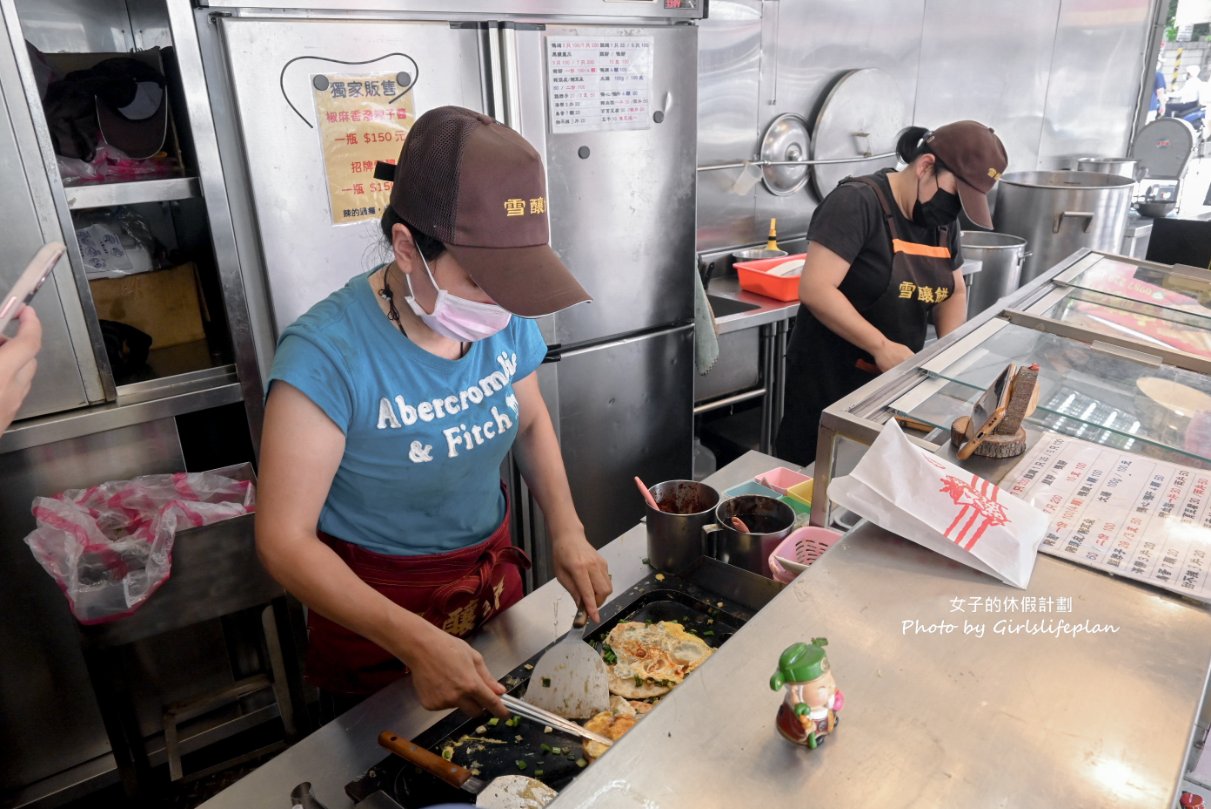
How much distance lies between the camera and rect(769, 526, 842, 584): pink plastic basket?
145cm

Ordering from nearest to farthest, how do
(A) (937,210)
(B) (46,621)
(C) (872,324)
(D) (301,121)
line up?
(D) (301,121) < (B) (46,621) < (A) (937,210) < (C) (872,324)

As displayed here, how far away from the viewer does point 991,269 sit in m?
4.16

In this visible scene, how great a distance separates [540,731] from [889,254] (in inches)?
75.5

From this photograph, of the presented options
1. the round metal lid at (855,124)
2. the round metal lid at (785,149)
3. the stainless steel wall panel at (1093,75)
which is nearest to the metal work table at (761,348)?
the round metal lid at (785,149)

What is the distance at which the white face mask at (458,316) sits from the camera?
4.61 ft

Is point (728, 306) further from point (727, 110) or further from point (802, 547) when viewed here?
point (802, 547)

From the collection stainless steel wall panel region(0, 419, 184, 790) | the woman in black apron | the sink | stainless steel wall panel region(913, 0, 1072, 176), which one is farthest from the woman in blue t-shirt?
stainless steel wall panel region(913, 0, 1072, 176)

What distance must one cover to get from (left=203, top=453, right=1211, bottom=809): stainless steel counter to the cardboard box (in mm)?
2295

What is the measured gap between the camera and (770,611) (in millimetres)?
978

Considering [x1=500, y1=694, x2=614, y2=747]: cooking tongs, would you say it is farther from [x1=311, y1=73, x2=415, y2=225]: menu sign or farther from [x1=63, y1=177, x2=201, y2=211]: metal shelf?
[x1=63, y1=177, x2=201, y2=211]: metal shelf

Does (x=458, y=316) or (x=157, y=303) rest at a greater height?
(x=458, y=316)

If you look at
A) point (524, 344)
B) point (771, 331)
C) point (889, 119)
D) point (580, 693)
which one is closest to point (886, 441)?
point (580, 693)

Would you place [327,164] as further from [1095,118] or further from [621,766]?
[1095,118]

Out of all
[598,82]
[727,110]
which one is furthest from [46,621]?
[727,110]
